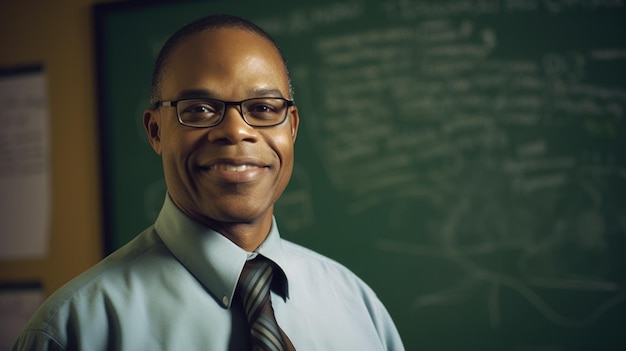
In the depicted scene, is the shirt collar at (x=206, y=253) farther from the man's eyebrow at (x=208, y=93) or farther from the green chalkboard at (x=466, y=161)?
the green chalkboard at (x=466, y=161)

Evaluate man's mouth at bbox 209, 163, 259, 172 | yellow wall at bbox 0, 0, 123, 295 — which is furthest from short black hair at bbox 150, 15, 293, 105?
yellow wall at bbox 0, 0, 123, 295

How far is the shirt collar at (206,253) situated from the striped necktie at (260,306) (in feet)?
0.05

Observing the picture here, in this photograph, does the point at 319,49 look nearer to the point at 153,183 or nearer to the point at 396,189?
the point at 396,189

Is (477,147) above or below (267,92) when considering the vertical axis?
below

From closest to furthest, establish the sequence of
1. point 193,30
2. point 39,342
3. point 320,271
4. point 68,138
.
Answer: point 39,342, point 193,30, point 320,271, point 68,138

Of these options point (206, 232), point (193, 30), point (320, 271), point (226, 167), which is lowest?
point (320, 271)

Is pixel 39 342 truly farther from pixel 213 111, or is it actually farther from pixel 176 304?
pixel 213 111

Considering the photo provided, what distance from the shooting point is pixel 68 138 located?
6.28ft

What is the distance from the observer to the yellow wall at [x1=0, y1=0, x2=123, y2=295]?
1892 millimetres

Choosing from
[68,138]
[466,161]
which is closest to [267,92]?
[466,161]

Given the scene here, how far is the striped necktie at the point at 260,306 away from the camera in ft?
2.24

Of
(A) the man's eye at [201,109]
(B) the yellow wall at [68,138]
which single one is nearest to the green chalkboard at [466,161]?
(B) the yellow wall at [68,138]

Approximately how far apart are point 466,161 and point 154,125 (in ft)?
3.87

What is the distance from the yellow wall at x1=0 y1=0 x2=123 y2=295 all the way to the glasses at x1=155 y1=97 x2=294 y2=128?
134cm
